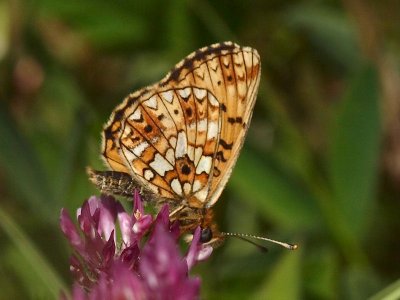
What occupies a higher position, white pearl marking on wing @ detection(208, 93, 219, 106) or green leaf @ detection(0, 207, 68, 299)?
white pearl marking on wing @ detection(208, 93, 219, 106)

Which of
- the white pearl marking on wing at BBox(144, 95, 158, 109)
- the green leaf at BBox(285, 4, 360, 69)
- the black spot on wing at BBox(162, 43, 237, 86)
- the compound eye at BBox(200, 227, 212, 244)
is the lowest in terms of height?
the green leaf at BBox(285, 4, 360, 69)

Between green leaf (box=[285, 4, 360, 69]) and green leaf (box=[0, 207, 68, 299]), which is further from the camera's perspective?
green leaf (box=[285, 4, 360, 69])

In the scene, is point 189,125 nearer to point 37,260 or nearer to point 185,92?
point 185,92

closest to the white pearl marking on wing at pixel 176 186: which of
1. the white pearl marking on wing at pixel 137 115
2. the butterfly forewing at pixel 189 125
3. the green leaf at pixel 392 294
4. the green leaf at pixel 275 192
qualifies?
the butterfly forewing at pixel 189 125

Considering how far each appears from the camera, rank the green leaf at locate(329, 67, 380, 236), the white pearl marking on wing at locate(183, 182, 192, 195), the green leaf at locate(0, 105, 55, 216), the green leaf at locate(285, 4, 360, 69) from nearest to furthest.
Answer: the white pearl marking on wing at locate(183, 182, 192, 195), the green leaf at locate(0, 105, 55, 216), the green leaf at locate(329, 67, 380, 236), the green leaf at locate(285, 4, 360, 69)

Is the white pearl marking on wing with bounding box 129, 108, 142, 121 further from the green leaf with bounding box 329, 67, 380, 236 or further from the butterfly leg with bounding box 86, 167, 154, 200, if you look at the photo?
the green leaf with bounding box 329, 67, 380, 236

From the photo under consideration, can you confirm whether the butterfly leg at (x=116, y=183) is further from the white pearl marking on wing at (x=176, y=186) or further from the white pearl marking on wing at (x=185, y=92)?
the white pearl marking on wing at (x=185, y=92)

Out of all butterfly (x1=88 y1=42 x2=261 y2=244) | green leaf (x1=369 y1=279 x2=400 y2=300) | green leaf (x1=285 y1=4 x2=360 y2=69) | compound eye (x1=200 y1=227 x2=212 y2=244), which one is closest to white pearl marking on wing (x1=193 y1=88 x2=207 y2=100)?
butterfly (x1=88 y1=42 x2=261 y2=244)

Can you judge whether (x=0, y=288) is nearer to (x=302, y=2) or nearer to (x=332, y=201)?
(x=332, y=201)
